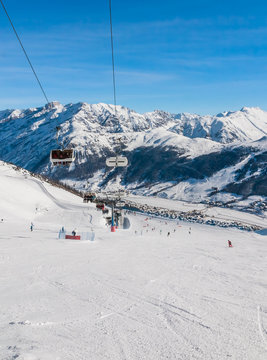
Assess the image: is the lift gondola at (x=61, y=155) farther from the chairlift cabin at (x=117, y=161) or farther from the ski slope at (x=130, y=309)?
the ski slope at (x=130, y=309)

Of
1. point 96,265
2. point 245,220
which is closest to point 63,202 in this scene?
point 245,220

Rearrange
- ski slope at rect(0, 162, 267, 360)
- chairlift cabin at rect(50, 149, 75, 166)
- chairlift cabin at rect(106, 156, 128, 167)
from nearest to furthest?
ski slope at rect(0, 162, 267, 360)
chairlift cabin at rect(50, 149, 75, 166)
chairlift cabin at rect(106, 156, 128, 167)

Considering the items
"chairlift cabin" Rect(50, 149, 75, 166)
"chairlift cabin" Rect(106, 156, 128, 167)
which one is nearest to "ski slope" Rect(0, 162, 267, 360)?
"chairlift cabin" Rect(50, 149, 75, 166)

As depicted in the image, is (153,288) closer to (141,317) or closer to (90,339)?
(141,317)

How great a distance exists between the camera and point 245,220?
122000 mm

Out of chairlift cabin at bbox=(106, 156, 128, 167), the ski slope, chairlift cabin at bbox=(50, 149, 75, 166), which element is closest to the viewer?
the ski slope

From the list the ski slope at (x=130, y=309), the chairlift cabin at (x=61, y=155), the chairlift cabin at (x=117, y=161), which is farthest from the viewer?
the chairlift cabin at (x=117, y=161)

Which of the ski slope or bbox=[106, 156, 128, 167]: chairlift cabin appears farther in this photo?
bbox=[106, 156, 128, 167]: chairlift cabin

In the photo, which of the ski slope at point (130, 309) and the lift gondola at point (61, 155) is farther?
the lift gondola at point (61, 155)

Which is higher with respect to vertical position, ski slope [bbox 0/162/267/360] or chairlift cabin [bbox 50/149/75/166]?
chairlift cabin [bbox 50/149/75/166]

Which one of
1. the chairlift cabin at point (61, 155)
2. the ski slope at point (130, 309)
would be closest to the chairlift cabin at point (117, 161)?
the chairlift cabin at point (61, 155)

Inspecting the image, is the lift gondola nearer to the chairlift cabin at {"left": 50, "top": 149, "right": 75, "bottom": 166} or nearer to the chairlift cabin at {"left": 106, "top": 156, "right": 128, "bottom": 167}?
the chairlift cabin at {"left": 50, "top": 149, "right": 75, "bottom": 166}

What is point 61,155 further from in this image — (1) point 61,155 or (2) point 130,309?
(2) point 130,309

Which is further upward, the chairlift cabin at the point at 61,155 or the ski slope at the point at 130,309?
the chairlift cabin at the point at 61,155
